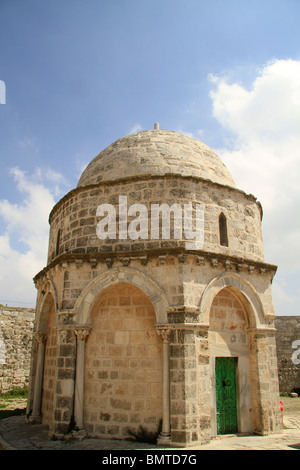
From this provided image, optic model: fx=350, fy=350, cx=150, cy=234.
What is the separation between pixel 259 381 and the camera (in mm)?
7914

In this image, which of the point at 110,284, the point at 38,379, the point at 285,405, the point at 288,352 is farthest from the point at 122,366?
the point at 288,352

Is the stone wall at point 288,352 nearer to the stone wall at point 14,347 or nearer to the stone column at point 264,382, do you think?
the stone column at point 264,382

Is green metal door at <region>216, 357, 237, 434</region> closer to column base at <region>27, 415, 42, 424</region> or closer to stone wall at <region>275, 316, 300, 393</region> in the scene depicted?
column base at <region>27, 415, 42, 424</region>

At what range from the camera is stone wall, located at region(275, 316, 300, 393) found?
655 inches

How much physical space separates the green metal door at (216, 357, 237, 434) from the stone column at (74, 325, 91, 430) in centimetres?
291

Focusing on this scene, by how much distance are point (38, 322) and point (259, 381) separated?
5.96 meters

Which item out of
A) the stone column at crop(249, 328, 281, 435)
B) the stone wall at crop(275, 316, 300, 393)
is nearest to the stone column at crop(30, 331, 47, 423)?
the stone column at crop(249, 328, 281, 435)

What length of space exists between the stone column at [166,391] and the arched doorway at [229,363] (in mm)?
1148

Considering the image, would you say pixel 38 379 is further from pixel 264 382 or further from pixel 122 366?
pixel 264 382

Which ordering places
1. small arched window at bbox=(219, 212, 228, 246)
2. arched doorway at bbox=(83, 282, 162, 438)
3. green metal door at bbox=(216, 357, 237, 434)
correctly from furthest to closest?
small arched window at bbox=(219, 212, 228, 246) → green metal door at bbox=(216, 357, 237, 434) → arched doorway at bbox=(83, 282, 162, 438)

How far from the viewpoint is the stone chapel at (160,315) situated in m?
7.09

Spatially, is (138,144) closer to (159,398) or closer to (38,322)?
(38,322)

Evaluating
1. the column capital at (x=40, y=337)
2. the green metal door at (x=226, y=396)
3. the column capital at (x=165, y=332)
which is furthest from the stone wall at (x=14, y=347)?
the column capital at (x=165, y=332)
